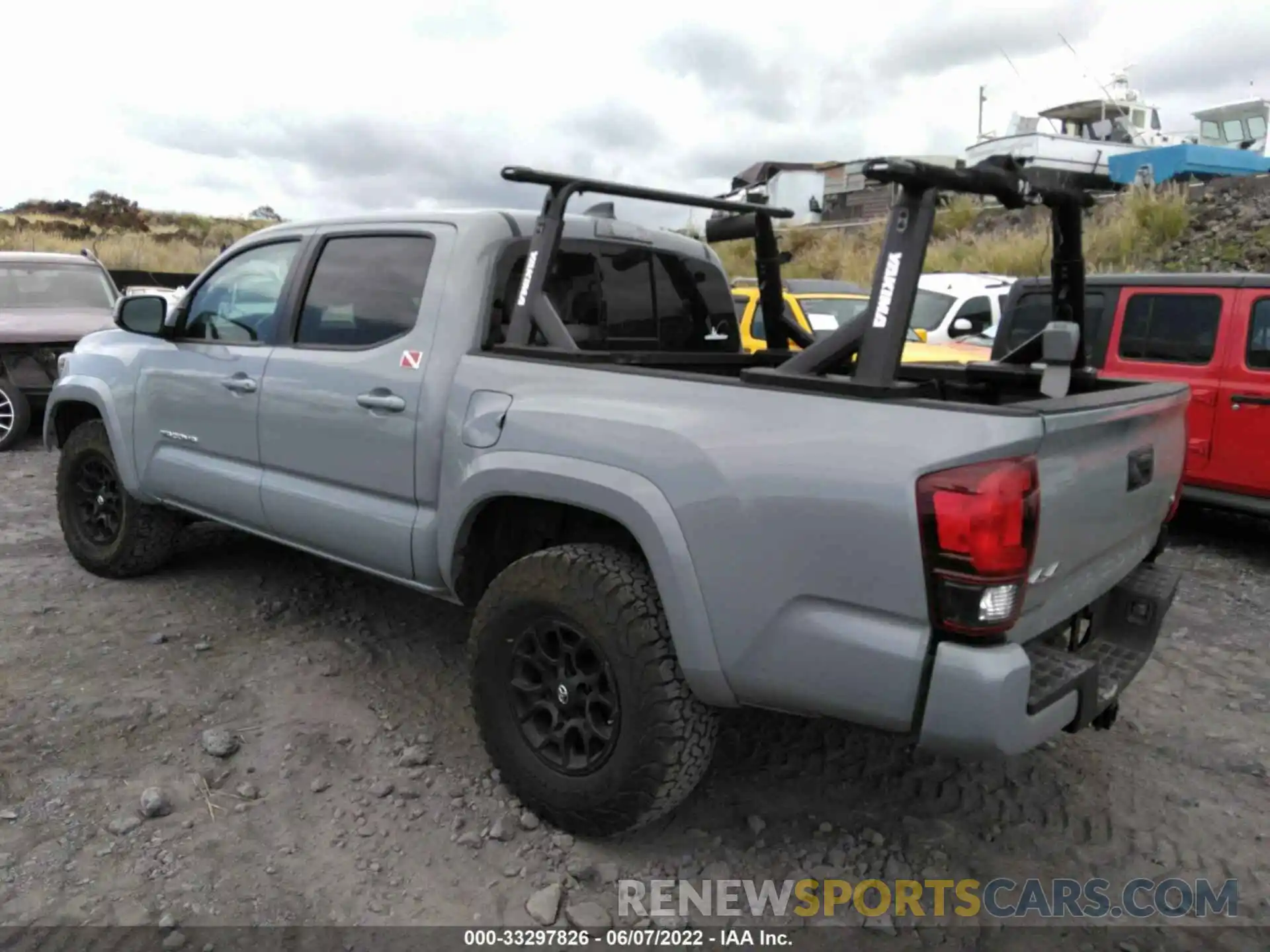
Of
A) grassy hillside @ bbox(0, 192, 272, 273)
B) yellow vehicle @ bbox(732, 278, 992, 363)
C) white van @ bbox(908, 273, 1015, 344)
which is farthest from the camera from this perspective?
grassy hillside @ bbox(0, 192, 272, 273)

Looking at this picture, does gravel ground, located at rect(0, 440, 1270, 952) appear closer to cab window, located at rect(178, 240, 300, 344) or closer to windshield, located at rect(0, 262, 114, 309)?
cab window, located at rect(178, 240, 300, 344)

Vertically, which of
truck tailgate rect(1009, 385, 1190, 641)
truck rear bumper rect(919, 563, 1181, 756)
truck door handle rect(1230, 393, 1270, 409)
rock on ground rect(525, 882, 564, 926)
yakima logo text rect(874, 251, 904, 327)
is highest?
yakima logo text rect(874, 251, 904, 327)

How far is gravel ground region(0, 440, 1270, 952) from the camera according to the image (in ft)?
8.73

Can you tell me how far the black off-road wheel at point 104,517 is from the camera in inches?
191

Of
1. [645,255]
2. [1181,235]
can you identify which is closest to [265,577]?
[645,255]

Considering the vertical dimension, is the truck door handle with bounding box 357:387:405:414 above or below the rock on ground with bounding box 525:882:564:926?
above

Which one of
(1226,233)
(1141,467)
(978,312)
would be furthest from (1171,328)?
(1226,233)

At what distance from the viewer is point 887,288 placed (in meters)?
2.38

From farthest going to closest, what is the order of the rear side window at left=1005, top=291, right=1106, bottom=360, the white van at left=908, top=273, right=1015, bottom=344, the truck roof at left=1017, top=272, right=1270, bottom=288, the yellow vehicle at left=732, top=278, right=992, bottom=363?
the white van at left=908, top=273, right=1015, bottom=344 → the yellow vehicle at left=732, top=278, right=992, bottom=363 → the rear side window at left=1005, top=291, right=1106, bottom=360 → the truck roof at left=1017, top=272, right=1270, bottom=288

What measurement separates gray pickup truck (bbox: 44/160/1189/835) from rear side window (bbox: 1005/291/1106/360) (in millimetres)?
3284

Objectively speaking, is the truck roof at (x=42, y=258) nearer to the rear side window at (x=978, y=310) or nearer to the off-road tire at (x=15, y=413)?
the off-road tire at (x=15, y=413)

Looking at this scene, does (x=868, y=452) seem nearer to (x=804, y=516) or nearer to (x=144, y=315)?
(x=804, y=516)

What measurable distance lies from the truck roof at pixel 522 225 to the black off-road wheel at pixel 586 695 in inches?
49.6

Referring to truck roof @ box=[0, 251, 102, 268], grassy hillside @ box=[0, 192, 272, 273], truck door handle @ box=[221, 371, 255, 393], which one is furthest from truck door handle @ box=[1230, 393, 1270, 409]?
grassy hillside @ box=[0, 192, 272, 273]
